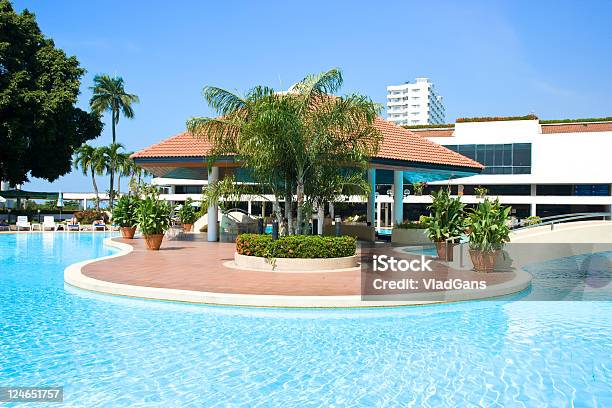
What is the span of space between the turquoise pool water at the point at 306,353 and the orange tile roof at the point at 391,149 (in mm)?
11254

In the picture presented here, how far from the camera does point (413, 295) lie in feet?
37.3

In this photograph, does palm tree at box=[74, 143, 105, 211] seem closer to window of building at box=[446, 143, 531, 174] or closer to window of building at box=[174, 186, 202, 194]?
window of building at box=[174, 186, 202, 194]

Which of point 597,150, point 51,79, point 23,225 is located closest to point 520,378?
point 23,225

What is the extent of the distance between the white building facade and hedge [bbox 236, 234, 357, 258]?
4566 cm

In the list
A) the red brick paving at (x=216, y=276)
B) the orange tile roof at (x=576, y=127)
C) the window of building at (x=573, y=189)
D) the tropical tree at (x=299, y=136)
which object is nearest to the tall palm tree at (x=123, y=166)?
→ the red brick paving at (x=216, y=276)

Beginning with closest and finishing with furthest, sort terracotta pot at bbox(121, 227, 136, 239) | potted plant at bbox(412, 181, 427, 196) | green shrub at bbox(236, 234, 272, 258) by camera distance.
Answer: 1. green shrub at bbox(236, 234, 272, 258)
2. terracotta pot at bbox(121, 227, 136, 239)
3. potted plant at bbox(412, 181, 427, 196)

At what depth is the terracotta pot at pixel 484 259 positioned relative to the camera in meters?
14.9

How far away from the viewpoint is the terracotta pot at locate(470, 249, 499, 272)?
14906 millimetres

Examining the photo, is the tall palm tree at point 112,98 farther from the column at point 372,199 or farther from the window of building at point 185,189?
the column at point 372,199

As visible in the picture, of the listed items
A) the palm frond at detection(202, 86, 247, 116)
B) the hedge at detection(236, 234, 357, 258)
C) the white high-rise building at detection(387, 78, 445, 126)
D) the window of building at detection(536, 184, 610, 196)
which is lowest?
the hedge at detection(236, 234, 357, 258)

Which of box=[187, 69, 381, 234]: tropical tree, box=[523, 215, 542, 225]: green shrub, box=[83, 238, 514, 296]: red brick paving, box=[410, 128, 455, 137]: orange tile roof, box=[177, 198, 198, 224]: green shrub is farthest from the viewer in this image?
box=[410, 128, 455, 137]: orange tile roof

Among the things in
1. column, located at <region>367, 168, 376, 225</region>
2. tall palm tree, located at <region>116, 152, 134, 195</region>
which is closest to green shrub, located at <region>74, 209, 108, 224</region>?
tall palm tree, located at <region>116, 152, 134, 195</region>

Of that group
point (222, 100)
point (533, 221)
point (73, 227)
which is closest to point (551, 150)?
point (533, 221)

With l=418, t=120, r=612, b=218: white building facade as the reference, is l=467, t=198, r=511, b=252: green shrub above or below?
below
